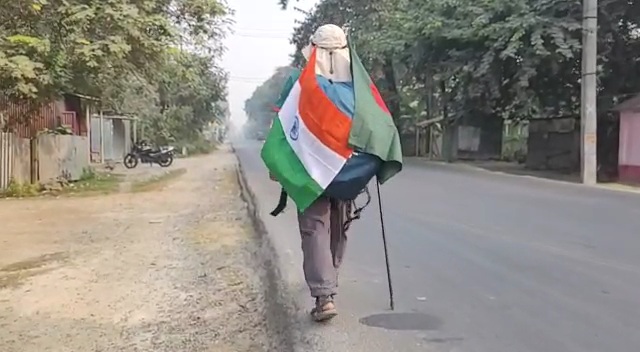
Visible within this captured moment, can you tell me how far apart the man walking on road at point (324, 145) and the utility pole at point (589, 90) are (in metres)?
17.4

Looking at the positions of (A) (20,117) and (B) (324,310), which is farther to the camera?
(A) (20,117)

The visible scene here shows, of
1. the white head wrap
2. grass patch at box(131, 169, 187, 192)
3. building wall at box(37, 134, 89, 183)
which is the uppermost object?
the white head wrap

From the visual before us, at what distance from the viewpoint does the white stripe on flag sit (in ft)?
14.6

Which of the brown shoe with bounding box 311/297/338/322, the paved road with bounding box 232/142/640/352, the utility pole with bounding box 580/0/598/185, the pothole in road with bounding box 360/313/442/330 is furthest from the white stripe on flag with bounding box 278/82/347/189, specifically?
the utility pole with bounding box 580/0/598/185

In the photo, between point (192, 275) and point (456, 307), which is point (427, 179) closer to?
point (192, 275)

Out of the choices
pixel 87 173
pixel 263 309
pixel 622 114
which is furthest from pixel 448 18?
pixel 263 309

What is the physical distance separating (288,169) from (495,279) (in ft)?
9.07

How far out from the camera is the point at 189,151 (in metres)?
54.0

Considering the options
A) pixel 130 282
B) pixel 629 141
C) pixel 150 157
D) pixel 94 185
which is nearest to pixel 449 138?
pixel 150 157

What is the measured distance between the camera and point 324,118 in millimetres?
4496

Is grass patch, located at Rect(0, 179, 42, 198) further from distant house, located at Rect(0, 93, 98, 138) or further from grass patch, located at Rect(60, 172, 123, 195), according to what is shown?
distant house, located at Rect(0, 93, 98, 138)

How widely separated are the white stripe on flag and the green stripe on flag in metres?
0.03

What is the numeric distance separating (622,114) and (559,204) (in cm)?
1009

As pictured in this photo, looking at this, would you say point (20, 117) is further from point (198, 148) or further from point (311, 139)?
point (198, 148)
